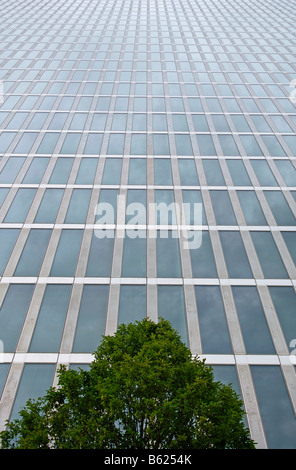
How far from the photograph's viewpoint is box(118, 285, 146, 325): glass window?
56.9ft

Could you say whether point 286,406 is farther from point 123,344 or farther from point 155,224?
point 155,224

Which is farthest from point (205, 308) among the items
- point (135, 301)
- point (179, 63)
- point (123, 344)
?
point (179, 63)

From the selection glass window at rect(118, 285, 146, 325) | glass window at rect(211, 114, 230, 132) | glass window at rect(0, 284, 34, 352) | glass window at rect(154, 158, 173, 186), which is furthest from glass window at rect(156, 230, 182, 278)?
glass window at rect(211, 114, 230, 132)

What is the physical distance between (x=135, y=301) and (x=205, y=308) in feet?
11.3

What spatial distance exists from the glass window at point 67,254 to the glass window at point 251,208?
34.3ft

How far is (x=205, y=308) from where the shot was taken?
58.2 feet

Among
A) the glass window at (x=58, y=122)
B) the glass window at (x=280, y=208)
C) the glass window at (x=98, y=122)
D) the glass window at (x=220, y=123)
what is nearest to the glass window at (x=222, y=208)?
the glass window at (x=280, y=208)

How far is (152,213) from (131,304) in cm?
715

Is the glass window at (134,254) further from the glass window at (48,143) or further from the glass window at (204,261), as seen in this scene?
the glass window at (48,143)

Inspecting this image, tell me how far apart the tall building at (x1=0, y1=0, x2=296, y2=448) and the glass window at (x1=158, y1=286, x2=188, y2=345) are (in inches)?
2.8

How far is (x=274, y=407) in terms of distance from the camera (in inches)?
561

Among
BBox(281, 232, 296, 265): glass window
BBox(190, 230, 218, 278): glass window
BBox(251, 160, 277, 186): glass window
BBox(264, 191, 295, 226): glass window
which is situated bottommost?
BBox(190, 230, 218, 278): glass window

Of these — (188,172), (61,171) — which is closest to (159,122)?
(188,172)

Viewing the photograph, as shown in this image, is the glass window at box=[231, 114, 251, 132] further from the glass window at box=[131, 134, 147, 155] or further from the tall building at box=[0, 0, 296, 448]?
the glass window at box=[131, 134, 147, 155]
